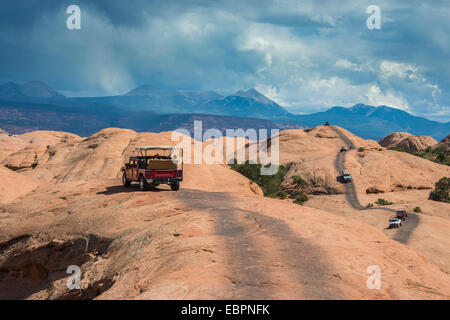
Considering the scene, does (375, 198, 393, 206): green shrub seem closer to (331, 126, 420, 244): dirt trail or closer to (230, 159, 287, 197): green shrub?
(331, 126, 420, 244): dirt trail

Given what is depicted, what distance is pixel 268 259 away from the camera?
35.5 feet

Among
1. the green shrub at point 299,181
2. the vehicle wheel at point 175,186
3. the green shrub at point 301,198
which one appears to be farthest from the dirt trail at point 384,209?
the vehicle wheel at point 175,186

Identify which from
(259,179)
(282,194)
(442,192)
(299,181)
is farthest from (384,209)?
(259,179)

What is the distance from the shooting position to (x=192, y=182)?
36.0 m

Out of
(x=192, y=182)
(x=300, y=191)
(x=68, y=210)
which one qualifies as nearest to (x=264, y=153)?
(x=300, y=191)

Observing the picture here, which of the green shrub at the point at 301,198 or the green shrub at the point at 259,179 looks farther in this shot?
the green shrub at the point at 259,179

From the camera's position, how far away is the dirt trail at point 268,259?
338 inches
